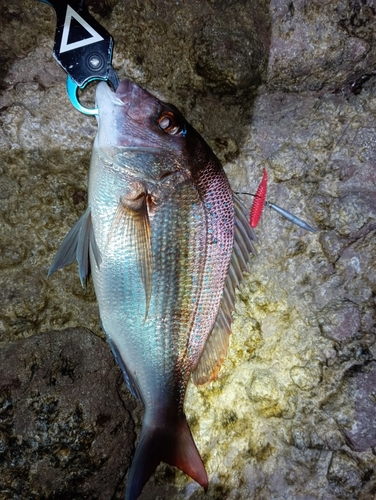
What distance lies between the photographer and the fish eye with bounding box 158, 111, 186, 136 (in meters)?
1.59

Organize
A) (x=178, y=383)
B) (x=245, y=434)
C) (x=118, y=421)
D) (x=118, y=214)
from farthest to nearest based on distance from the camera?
(x=245, y=434)
(x=118, y=421)
(x=178, y=383)
(x=118, y=214)

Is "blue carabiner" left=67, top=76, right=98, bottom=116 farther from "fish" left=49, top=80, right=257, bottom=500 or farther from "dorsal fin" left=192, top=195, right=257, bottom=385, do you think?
"dorsal fin" left=192, top=195, right=257, bottom=385

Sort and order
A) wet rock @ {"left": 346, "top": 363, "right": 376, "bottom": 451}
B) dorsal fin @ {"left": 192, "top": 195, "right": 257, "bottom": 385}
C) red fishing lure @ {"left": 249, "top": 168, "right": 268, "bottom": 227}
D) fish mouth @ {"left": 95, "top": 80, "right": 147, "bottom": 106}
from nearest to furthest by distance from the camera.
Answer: fish mouth @ {"left": 95, "top": 80, "right": 147, "bottom": 106}
wet rock @ {"left": 346, "top": 363, "right": 376, "bottom": 451}
dorsal fin @ {"left": 192, "top": 195, "right": 257, "bottom": 385}
red fishing lure @ {"left": 249, "top": 168, "right": 268, "bottom": 227}

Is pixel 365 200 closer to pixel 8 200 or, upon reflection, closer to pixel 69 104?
pixel 69 104

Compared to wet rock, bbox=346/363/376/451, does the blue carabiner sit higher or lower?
higher

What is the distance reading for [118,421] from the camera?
1804 millimetres

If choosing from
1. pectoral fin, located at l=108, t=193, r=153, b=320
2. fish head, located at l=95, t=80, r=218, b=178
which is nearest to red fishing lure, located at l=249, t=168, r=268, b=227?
fish head, located at l=95, t=80, r=218, b=178

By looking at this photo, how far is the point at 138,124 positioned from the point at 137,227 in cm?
40

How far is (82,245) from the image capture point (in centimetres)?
163

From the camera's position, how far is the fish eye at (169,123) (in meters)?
1.59

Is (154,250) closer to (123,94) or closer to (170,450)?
(123,94)

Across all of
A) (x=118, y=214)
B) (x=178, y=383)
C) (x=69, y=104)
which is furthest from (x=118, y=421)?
(x=69, y=104)

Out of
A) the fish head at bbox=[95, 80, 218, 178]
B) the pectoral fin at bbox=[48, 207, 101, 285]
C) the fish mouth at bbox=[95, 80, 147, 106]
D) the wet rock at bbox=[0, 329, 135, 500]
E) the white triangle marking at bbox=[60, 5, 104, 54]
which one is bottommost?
the wet rock at bbox=[0, 329, 135, 500]

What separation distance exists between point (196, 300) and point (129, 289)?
277 mm
